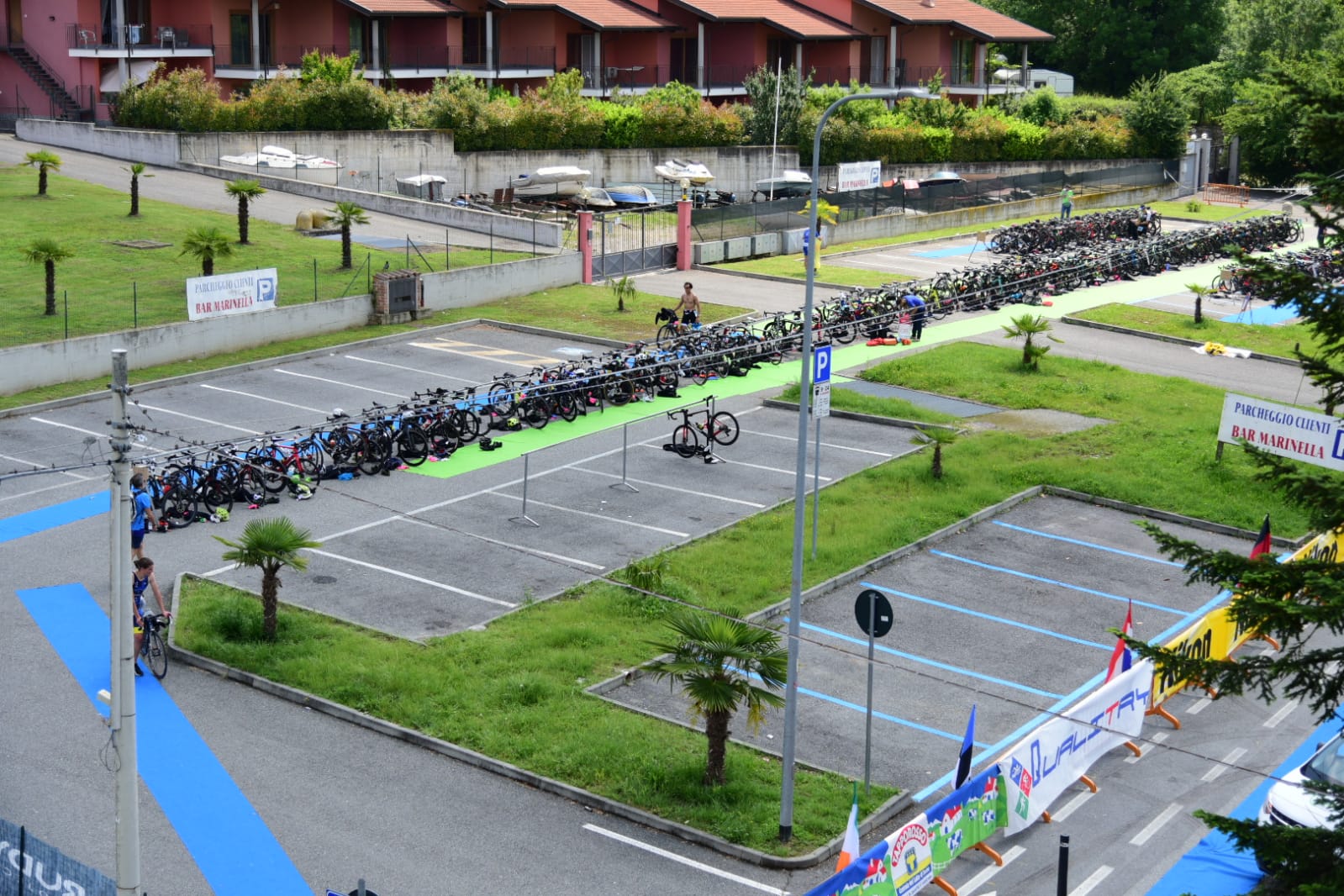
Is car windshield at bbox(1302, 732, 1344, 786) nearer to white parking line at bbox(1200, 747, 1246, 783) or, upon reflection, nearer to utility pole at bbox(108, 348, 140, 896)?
white parking line at bbox(1200, 747, 1246, 783)

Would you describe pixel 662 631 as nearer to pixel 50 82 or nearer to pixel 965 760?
pixel 965 760

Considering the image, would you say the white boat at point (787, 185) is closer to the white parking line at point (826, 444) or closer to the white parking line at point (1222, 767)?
the white parking line at point (826, 444)

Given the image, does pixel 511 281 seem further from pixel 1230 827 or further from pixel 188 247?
pixel 1230 827

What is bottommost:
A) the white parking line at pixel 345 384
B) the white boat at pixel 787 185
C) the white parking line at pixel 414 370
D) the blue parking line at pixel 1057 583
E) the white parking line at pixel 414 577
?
the blue parking line at pixel 1057 583

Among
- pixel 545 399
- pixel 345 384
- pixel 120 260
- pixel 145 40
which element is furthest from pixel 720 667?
pixel 145 40

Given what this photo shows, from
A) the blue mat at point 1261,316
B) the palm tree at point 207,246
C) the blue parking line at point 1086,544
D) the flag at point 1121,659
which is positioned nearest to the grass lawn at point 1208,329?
the blue mat at point 1261,316

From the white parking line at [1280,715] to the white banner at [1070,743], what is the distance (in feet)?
5.11

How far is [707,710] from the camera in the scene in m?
15.1

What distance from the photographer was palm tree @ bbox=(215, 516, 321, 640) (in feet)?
59.9

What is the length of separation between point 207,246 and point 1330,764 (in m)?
28.7

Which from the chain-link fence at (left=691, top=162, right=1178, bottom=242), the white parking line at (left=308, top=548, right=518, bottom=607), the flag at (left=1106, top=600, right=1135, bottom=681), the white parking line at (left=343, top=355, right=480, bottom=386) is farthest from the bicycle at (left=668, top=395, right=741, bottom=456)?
the chain-link fence at (left=691, top=162, right=1178, bottom=242)

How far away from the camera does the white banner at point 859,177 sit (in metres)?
55.1

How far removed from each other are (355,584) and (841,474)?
958 cm

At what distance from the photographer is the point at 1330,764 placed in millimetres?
15141
